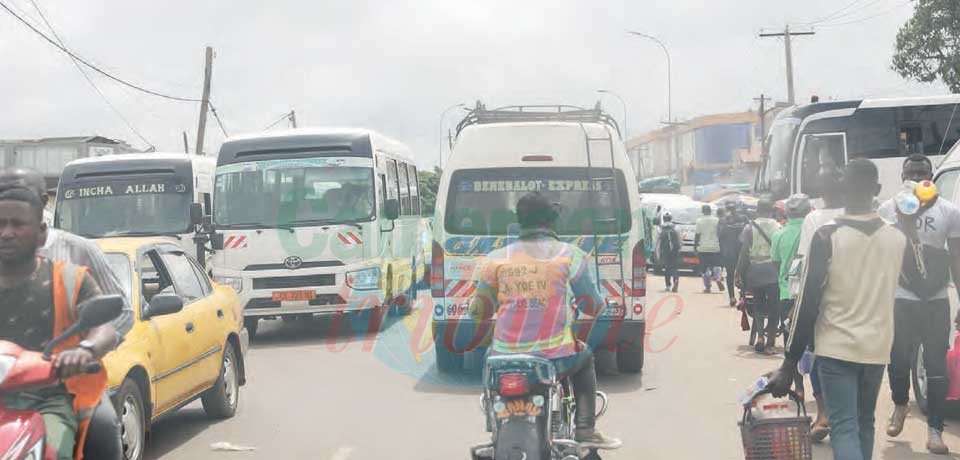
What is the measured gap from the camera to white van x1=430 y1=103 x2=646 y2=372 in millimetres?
10531

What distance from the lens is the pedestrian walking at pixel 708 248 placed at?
21438 millimetres

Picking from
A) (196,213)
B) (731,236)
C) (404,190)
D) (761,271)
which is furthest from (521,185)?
(404,190)

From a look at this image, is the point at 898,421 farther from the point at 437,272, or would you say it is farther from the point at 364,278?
the point at 364,278

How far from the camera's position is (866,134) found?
70.1ft

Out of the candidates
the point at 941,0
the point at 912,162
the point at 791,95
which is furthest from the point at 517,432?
the point at 791,95

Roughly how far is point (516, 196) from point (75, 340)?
6959 mm

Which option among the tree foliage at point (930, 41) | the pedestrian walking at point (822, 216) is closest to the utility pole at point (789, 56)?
the tree foliage at point (930, 41)

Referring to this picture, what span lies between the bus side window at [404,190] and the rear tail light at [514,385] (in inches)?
521

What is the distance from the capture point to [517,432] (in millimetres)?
5223

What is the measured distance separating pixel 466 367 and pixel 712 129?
77.5 m

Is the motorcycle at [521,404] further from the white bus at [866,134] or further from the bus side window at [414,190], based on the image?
the white bus at [866,134]

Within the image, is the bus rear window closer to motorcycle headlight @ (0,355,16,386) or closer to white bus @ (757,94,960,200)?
motorcycle headlight @ (0,355,16,386)

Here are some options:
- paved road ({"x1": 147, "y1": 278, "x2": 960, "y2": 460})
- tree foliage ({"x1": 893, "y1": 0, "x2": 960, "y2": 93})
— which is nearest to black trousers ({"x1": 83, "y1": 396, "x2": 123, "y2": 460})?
paved road ({"x1": 147, "y1": 278, "x2": 960, "y2": 460})

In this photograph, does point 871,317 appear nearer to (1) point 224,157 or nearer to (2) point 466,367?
(2) point 466,367
